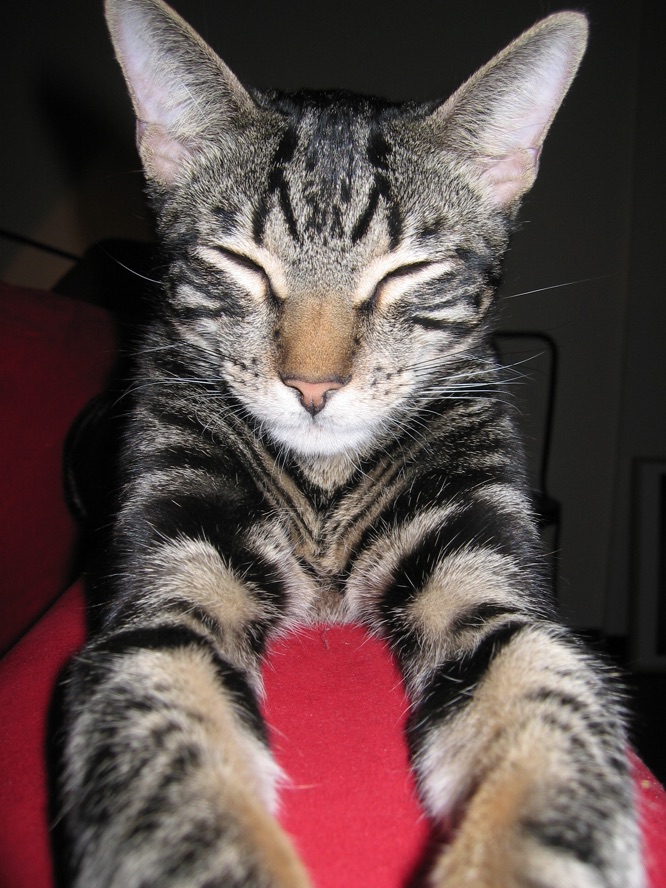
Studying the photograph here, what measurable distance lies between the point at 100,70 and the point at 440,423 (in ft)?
8.51

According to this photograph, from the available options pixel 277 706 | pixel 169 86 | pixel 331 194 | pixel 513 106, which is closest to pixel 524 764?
pixel 277 706

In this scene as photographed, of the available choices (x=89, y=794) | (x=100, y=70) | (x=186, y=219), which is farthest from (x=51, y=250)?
(x=89, y=794)

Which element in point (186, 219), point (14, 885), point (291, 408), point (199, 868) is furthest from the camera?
point (186, 219)

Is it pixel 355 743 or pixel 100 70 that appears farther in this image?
pixel 100 70

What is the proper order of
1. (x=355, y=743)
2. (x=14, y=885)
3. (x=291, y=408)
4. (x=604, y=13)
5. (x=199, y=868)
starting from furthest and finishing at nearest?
(x=604, y=13) < (x=291, y=408) < (x=355, y=743) < (x=14, y=885) < (x=199, y=868)

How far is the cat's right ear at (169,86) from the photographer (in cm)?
89

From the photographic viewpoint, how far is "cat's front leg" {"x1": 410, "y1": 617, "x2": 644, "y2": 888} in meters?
0.48

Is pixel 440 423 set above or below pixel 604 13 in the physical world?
below

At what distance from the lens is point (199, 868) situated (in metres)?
0.45

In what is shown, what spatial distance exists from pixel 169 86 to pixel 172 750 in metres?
0.87

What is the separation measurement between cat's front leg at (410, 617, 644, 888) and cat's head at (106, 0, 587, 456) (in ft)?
1.12

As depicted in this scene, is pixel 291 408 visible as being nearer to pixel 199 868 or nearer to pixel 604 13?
pixel 199 868

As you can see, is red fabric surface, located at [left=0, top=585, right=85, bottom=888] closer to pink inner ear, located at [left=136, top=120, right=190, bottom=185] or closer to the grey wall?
pink inner ear, located at [left=136, top=120, right=190, bottom=185]

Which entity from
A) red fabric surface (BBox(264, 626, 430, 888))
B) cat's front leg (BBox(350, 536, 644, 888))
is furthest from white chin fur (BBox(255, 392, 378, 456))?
red fabric surface (BBox(264, 626, 430, 888))
